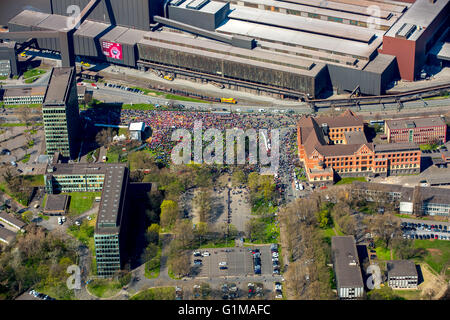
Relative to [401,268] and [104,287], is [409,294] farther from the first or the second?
[104,287]

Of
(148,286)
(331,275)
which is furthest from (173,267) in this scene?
(331,275)

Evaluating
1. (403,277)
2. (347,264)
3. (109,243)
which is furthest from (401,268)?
(109,243)

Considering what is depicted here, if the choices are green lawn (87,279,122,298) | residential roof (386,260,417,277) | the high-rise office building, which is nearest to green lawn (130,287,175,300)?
green lawn (87,279,122,298)

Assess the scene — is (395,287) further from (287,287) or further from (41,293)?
(41,293)

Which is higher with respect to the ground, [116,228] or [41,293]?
[116,228]

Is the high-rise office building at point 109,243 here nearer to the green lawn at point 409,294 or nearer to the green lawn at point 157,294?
the green lawn at point 157,294
